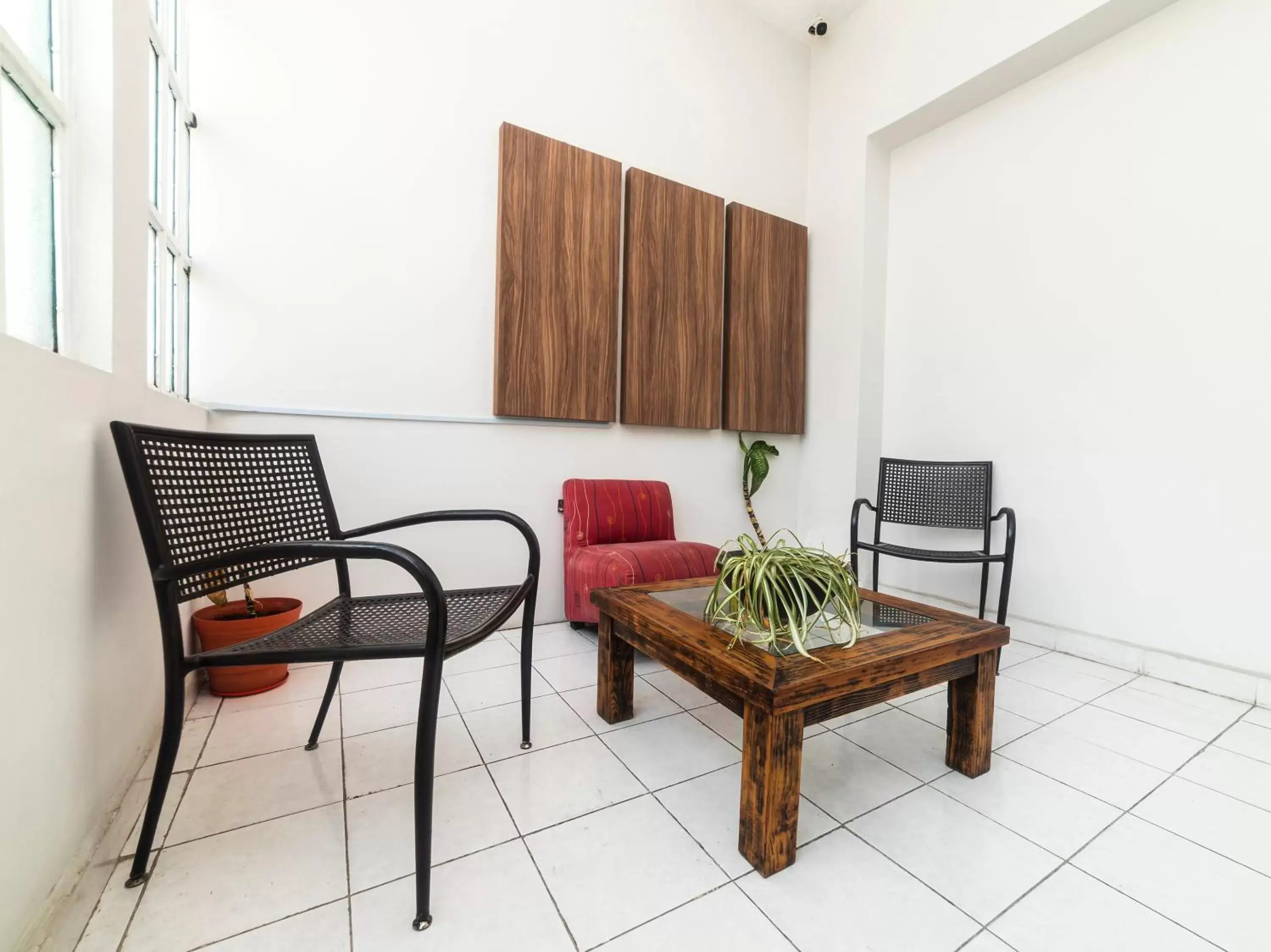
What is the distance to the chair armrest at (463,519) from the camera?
1497 mm

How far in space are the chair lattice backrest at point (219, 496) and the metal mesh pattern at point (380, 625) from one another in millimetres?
153

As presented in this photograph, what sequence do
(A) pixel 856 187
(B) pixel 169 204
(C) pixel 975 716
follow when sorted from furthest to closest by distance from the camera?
(A) pixel 856 187 → (B) pixel 169 204 → (C) pixel 975 716

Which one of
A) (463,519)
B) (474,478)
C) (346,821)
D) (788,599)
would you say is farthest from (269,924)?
(474,478)

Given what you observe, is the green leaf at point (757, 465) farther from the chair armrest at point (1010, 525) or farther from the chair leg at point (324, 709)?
the chair leg at point (324, 709)

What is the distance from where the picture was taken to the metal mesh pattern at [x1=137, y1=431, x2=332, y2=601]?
1.10 metres

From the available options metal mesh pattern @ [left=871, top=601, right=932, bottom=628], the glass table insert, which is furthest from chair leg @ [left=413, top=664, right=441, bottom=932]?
metal mesh pattern @ [left=871, top=601, right=932, bottom=628]

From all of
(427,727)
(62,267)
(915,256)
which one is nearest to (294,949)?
(427,727)

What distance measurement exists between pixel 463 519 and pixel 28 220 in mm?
1107

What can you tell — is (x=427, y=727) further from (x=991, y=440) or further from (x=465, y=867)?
(x=991, y=440)

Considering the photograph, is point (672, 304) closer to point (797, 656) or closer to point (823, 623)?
point (823, 623)

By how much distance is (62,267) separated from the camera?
1.18 metres

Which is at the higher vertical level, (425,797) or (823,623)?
(823,623)

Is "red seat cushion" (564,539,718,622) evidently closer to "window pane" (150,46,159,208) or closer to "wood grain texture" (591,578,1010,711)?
"wood grain texture" (591,578,1010,711)

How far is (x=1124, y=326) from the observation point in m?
2.37
